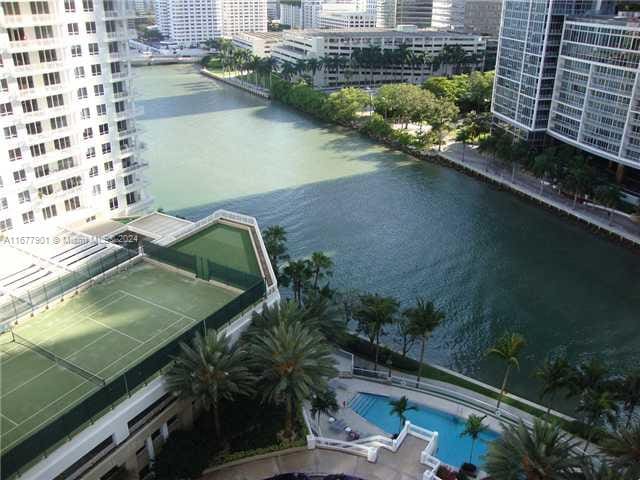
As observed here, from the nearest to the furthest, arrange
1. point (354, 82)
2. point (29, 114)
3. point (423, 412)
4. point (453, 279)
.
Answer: point (423, 412), point (29, 114), point (453, 279), point (354, 82)

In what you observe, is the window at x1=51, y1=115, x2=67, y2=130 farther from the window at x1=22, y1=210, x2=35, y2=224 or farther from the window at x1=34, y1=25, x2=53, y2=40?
the window at x1=22, y1=210, x2=35, y2=224

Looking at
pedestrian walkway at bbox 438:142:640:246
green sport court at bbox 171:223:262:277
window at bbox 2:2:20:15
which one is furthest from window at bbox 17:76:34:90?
pedestrian walkway at bbox 438:142:640:246

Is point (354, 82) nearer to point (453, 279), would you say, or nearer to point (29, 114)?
point (453, 279)

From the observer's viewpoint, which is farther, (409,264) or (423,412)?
(409,264)

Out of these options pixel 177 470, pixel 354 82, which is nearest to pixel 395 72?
pixel 354 82

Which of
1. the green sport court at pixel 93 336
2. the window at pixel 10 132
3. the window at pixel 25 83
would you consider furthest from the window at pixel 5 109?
the green sport court at pixel 93 336

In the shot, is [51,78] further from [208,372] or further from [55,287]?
[208,372]

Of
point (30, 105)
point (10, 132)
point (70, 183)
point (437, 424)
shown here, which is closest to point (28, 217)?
point (70, 183)
